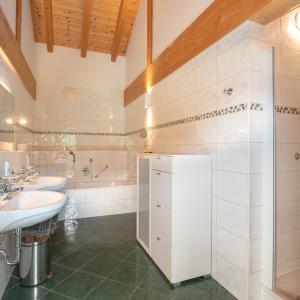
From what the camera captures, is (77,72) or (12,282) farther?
(77,72)

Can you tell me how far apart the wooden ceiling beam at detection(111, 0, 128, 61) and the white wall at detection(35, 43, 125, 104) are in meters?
0.19

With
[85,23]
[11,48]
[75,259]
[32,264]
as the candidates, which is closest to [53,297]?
[32,264]

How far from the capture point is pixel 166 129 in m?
3.01

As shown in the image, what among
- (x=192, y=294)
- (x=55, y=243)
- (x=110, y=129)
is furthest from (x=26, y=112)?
(x=192, y=294)

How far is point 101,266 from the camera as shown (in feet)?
7.02

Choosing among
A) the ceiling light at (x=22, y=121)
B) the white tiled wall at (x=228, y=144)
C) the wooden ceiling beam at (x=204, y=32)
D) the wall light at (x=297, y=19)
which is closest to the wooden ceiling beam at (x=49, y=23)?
the ceiling light at (x=22, y=121)

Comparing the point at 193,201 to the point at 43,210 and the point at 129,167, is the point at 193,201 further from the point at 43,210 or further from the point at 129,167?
the point at 129,167

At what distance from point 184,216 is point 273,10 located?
1.69 m

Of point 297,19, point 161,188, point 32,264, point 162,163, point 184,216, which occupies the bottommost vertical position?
point 32,264

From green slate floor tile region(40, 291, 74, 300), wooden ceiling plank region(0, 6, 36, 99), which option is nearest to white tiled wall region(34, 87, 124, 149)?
wooden ceiling plank region(0, 6, 36, 99)

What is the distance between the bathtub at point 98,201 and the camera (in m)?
3.56

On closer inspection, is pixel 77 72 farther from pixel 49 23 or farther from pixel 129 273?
pixel 129 273

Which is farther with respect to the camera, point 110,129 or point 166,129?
point 110,129

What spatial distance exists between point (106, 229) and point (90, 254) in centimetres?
71
